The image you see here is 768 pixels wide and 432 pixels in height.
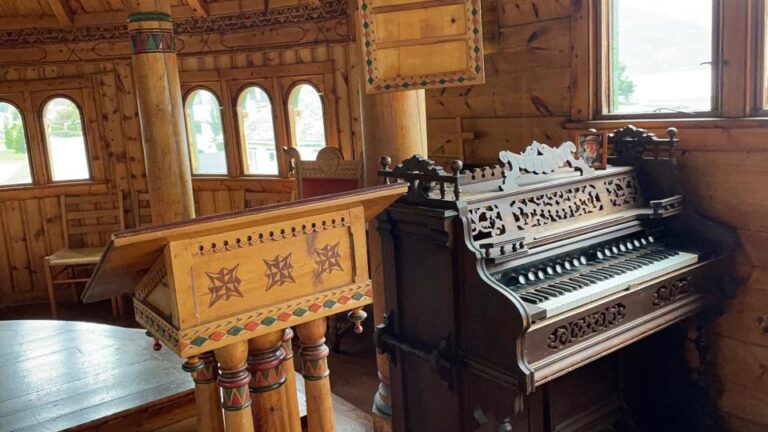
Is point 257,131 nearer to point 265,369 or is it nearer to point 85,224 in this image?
point 85,224

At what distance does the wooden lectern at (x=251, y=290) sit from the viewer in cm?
158

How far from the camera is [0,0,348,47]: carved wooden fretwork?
Answer: 19.9 ft

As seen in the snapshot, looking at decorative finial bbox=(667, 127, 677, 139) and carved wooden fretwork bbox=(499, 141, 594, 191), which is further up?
decorative finial bbox=(667, 127, 677, 139)

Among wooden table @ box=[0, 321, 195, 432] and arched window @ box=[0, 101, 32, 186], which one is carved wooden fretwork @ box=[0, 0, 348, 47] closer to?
arched window @ box=[0, 101, 32, 186]

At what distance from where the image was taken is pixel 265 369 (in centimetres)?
191

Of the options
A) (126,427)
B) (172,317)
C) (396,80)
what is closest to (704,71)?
(396,80)

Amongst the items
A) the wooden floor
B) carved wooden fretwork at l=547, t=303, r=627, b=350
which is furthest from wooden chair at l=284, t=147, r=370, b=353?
carved wooden fretwork at l=547, t=303, r=627, b=350

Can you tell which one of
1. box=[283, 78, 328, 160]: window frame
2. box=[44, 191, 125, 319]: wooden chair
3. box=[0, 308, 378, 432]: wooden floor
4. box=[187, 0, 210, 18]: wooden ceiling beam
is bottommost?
box=[0, 308, 378, 432]: wooden floor

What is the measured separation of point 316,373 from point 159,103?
2.84 metres

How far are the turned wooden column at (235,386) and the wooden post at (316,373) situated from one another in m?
0.24

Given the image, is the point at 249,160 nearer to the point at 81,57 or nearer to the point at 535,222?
the point at 81,57

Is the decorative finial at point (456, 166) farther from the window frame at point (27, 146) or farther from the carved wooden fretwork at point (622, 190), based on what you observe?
the window frame at point (27, 146)

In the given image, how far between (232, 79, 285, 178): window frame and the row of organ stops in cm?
409

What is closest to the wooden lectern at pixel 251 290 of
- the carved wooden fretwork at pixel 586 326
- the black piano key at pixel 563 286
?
the carved wooden fretwork at pixel 586 326
